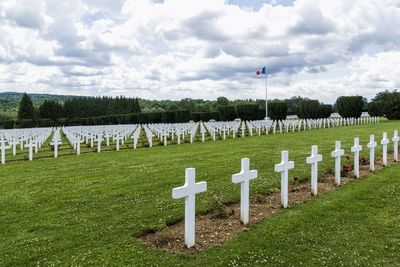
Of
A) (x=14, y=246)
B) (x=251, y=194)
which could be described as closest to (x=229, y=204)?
(x=251, y=194)

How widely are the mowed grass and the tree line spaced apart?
4107 centimetres

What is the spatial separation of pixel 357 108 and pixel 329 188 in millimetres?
41208

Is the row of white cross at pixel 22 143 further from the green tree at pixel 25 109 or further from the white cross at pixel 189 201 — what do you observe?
the green tree at pixel 25 109

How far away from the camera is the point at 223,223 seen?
5.38 meters

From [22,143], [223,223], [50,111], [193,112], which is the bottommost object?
[223,223]

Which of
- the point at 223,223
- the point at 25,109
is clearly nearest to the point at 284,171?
the point at 223,223

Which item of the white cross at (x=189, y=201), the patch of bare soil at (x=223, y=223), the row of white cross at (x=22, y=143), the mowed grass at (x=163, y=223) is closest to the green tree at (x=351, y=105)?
the row of white cross at (x=22, y=143)

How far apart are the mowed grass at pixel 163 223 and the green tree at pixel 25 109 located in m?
70.4

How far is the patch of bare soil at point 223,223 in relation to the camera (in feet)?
15.3

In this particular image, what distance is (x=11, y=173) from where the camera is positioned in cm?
1093

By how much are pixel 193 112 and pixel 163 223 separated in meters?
63.4

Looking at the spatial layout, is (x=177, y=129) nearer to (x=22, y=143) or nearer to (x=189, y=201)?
(x=22, y=143)

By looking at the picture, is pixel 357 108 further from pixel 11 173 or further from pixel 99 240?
pixel 99 240

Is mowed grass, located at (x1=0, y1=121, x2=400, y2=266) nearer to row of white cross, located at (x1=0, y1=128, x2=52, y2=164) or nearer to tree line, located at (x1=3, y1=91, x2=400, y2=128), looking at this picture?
row of white cross, located at (x1=0, y1=128, x2=52, y2=164)
